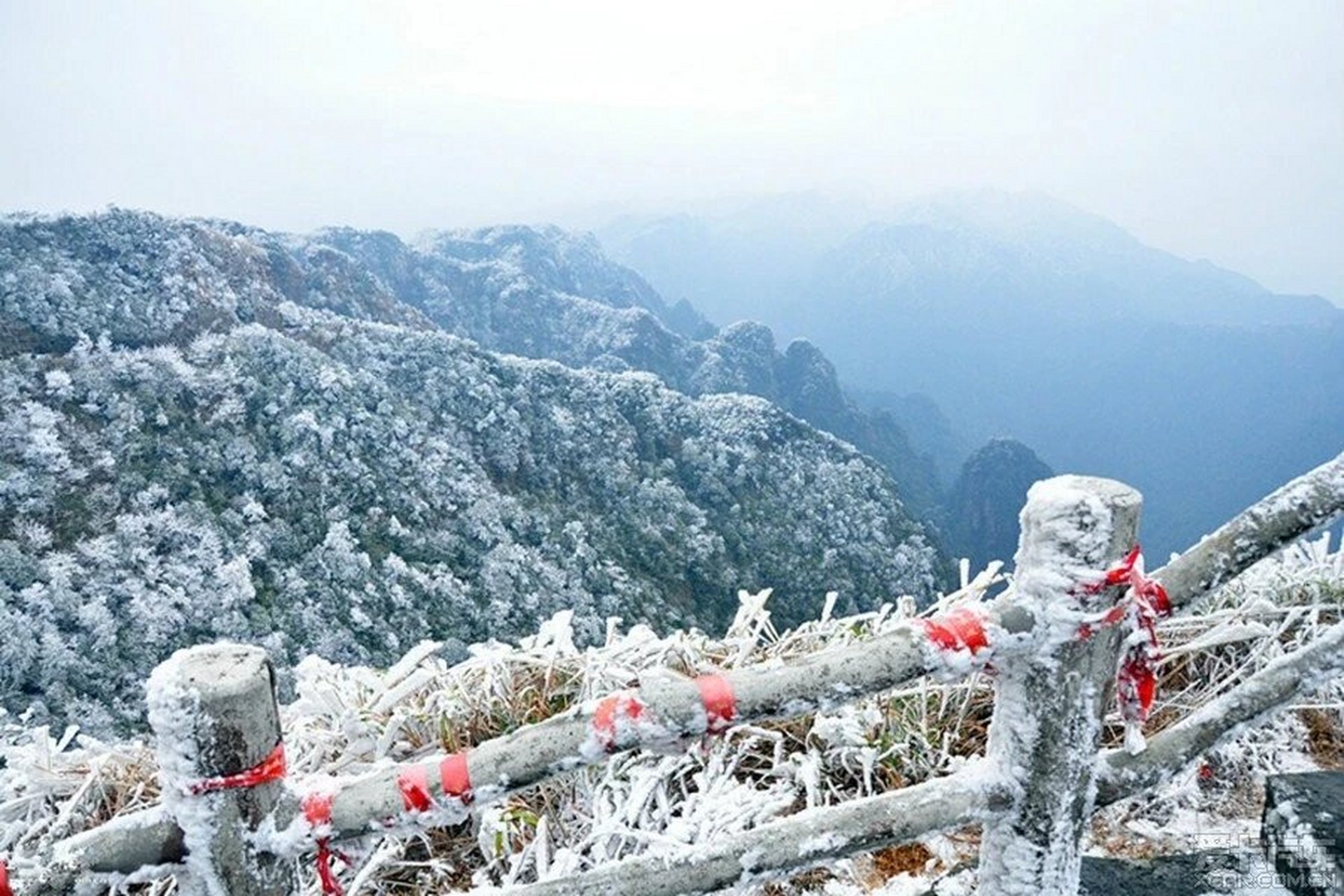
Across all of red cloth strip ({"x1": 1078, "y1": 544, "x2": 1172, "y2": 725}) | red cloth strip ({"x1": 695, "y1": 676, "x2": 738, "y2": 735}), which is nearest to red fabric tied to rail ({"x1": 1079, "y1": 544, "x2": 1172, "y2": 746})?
red cloth strip ({"x1": 1078, "y1": 544, "x2": 1172, "y2": 725})

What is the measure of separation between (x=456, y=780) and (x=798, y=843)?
0.66m

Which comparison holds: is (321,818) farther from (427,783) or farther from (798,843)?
(798,843)

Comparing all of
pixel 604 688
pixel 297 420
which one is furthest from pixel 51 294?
pixel 604 688

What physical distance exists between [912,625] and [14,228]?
237ft

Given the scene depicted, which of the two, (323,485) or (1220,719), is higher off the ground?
(1220,719)

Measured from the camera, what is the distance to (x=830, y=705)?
1.48 m

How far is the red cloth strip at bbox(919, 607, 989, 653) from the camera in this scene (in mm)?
1491

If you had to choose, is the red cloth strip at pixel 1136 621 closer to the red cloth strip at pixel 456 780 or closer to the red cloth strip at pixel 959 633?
the red cloth strip at pixel 959 633

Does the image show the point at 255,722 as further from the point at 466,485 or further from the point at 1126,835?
the point at 466,485

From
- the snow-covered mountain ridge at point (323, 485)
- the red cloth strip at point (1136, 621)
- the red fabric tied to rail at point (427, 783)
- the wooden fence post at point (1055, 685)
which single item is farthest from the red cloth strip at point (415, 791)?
the snow-covered mountain ridge at point (323, 485)

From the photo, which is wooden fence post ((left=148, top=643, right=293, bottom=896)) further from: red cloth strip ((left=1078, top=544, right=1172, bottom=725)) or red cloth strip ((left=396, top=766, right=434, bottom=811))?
red cloth strip ((left=1078, top=544, right=1172, bottom=725))

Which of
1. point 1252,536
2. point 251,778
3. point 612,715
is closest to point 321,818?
point 251,778

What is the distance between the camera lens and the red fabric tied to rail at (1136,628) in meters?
1.47

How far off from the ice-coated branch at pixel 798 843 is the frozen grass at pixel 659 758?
0.58m
